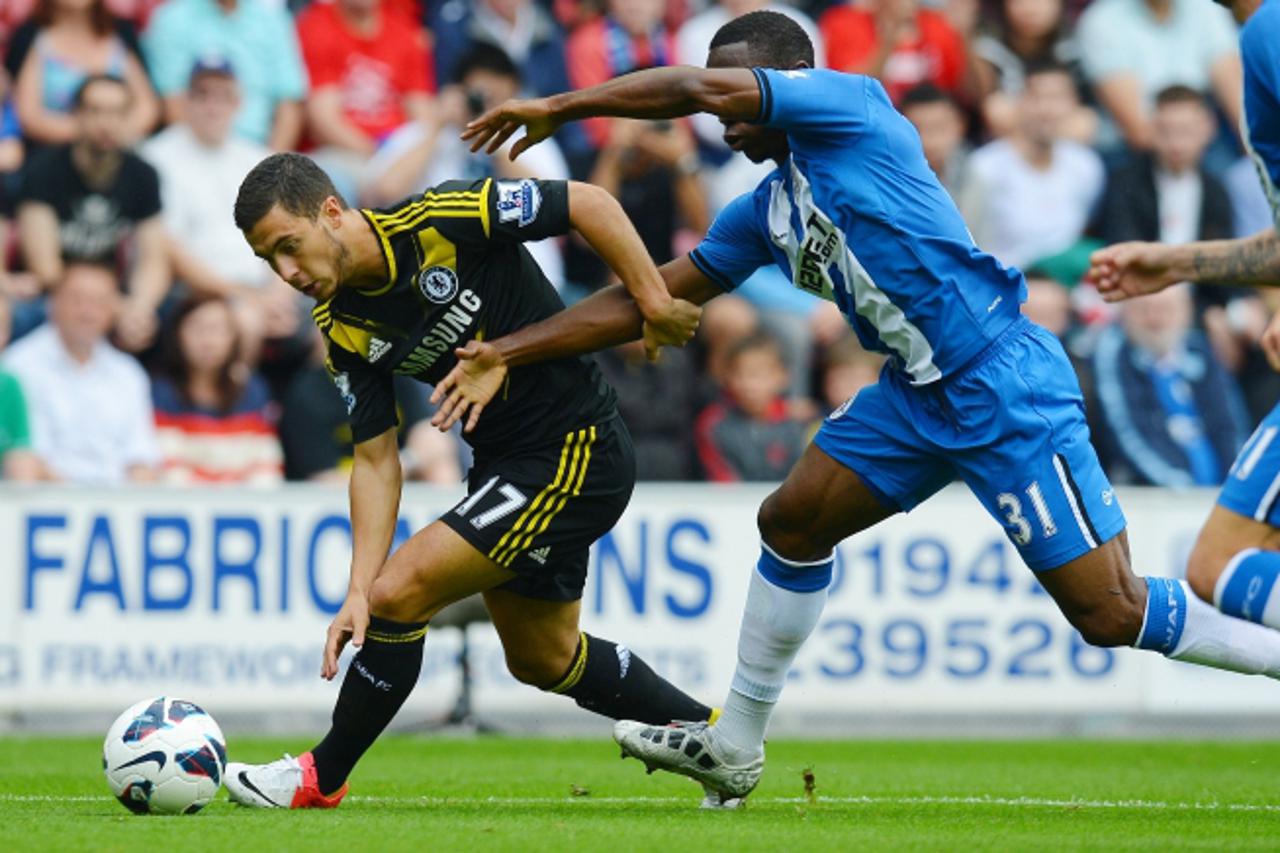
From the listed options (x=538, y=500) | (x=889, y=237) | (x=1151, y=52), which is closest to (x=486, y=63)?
(x=1151, y=52)

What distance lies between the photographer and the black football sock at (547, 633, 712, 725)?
741 centimetres

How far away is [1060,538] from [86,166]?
8364 mm

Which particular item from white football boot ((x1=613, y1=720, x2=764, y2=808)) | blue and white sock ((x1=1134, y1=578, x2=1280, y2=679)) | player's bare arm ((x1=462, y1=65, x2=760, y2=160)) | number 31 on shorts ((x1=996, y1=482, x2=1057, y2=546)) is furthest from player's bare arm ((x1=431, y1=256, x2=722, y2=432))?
blue and white sock ((x1=1134, y1=578, x2=1280, y2=679))

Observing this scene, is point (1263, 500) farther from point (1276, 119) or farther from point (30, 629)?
point (30, 629)

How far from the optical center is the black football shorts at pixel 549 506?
6.93 m

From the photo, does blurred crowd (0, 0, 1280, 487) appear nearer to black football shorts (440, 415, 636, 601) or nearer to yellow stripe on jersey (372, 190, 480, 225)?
black football shorts (440, 415, 636, 601)

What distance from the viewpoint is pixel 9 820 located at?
6.62 meters

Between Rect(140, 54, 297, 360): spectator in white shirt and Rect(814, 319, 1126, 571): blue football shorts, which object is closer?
Rect(814, 319, 1126, 571): blue football shorts

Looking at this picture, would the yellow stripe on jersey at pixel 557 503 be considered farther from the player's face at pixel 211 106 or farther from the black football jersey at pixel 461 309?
the player's face at pixel 211 106

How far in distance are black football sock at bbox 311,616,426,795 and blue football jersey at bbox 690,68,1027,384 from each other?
186cm

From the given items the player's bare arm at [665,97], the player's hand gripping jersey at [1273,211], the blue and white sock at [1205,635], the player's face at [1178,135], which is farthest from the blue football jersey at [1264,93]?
the player's face at [1178,135]

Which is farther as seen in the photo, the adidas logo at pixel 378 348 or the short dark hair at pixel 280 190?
the adidas logo at pixel 378 348

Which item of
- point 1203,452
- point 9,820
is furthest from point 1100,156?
point 9,820

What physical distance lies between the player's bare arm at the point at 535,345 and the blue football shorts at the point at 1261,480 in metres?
2.17
